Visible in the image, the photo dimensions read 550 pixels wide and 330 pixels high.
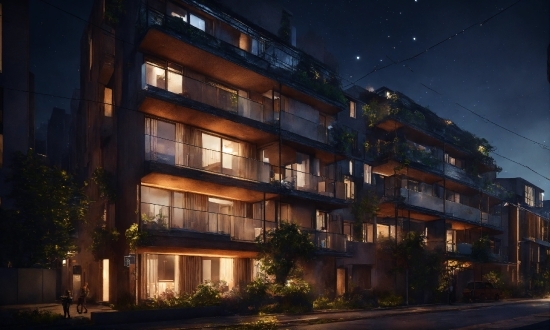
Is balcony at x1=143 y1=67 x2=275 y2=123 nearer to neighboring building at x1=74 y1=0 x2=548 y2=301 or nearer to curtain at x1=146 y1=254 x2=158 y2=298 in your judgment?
neighboring building at x1=74 y1=0 x2=548 y2=301

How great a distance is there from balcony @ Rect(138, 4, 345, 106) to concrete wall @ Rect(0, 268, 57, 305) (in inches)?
517

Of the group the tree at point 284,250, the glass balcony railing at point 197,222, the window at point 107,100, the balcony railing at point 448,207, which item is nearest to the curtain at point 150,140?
the glass balcony railing at point 197,222

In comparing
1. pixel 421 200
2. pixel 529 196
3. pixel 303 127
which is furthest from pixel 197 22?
pixel 529 196

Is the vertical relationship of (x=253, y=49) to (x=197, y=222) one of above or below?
above

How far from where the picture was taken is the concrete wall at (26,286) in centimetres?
2334

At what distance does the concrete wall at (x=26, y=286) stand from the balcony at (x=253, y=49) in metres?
13.1

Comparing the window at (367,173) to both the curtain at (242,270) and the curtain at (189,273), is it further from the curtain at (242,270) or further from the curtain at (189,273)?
the curtain at (189,273)

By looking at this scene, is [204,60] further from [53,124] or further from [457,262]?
[53,124]

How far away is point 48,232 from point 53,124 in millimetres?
32302

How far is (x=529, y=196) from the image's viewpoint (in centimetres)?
6900

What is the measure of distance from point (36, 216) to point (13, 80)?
11.4 m

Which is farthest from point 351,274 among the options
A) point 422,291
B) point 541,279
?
point 541,279

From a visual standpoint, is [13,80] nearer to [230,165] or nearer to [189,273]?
[230,165]

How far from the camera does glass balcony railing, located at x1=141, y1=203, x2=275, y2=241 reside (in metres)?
24.5
